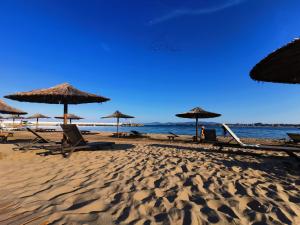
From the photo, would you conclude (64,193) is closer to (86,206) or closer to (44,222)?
(86,206)

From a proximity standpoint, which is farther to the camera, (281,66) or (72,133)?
(72,133)

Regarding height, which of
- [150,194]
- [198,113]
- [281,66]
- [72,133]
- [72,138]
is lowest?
[150,194]

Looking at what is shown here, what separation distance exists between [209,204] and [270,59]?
343cm

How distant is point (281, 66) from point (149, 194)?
4.43 metres

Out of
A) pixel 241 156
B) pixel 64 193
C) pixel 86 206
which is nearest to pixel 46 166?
pixel 64 193

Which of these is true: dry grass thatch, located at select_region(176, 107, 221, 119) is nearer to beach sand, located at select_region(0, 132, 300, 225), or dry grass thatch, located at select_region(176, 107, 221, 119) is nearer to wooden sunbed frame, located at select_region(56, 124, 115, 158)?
wooden sunbed frame, located at select_region(56, 124, 115, 158)

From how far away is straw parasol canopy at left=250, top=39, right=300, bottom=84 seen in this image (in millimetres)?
3722

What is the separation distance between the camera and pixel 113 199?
8.69 ft

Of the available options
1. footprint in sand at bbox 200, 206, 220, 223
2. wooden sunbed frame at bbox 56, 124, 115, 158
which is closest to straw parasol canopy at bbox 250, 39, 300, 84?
footprint in sand at bbox 200, 206, 220, 223

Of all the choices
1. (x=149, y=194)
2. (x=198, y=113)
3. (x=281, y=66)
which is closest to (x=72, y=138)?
(x=149, y=194)

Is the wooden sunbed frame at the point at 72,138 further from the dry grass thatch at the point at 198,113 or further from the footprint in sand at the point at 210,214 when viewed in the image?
the dry grass thatch at the point at 198,113

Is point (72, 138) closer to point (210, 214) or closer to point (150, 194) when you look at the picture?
point (150, 194)

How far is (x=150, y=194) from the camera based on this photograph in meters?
2.81

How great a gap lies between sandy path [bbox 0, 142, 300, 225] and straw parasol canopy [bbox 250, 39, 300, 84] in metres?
2.43
